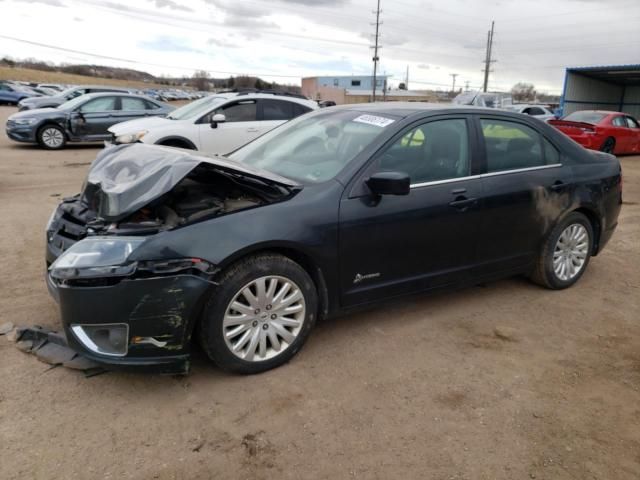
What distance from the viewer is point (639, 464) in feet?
8.20

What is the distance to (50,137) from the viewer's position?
13.6 m

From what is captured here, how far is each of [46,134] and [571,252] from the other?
1331 centimetres

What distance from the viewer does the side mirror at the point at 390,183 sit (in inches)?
126

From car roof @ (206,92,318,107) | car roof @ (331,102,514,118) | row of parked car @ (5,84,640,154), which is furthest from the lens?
car roof @ (206,92,318,107)

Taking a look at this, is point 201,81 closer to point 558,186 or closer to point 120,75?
point 120,75

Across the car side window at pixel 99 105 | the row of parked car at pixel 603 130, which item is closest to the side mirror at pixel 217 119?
the car side window at pixel 99 105

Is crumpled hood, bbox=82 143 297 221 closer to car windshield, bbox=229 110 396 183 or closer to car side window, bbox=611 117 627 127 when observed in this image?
car windshield, bbox=229 110 396 183

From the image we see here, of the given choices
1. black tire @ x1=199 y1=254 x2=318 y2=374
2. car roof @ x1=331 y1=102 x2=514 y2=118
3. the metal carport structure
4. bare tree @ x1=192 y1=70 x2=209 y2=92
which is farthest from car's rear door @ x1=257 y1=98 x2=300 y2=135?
bare tree @ x1=192 y1=70 x2=209 y2=92

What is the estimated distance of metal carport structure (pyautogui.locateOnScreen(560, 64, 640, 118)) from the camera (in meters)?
24.3

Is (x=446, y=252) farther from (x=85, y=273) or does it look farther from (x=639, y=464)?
(x=85, y=273)

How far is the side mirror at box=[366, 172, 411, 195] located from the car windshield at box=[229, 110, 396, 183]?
0.32 m

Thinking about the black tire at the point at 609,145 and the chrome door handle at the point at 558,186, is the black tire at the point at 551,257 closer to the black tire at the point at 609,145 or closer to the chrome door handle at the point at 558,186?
the chrome door handle at the point at 558,186

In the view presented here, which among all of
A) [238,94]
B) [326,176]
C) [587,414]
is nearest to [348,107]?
[326,176]

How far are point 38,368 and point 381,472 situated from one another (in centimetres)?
220
